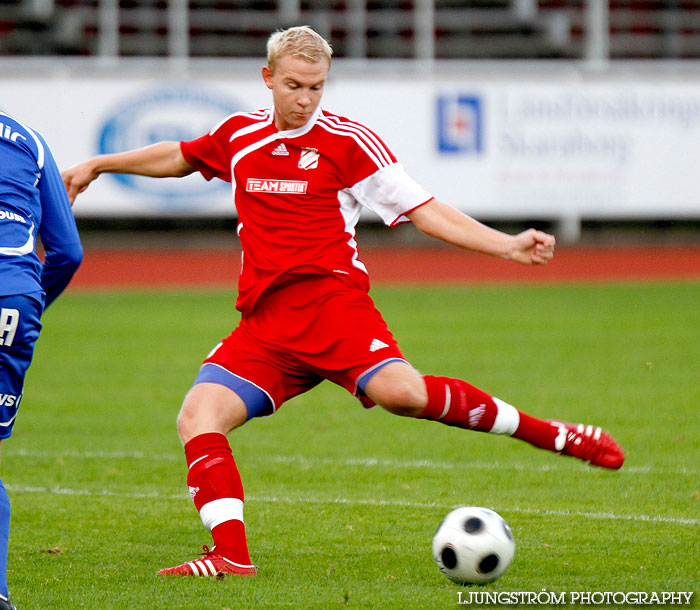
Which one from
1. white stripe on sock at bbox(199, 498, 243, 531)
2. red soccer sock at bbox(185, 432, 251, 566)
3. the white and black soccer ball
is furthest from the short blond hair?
Answer: the white and black soccer ball

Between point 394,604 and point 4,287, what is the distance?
1707 millimetres

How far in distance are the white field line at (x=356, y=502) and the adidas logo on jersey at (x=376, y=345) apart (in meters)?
1.37

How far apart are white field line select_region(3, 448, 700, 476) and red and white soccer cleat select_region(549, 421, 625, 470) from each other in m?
1.68

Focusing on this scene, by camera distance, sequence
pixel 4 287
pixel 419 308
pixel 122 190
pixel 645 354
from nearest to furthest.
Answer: pixel 4 287 < pixel 645 354 < pixel 419 308 < pixel 122 190

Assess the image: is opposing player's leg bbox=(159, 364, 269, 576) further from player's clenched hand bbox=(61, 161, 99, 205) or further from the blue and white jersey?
player's clenched hand bbox=(61, 161, 99, 205)

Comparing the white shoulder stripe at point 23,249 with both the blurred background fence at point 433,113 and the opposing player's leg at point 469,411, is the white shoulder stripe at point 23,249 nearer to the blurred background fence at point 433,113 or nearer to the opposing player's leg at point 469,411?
the opposing player's leg at point 469,411

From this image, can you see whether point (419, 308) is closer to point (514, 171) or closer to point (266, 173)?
point (514, 171)

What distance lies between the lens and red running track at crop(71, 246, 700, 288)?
18312 millimetres

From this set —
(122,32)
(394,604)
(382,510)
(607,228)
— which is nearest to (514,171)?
(607,228)

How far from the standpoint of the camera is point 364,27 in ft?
74.7

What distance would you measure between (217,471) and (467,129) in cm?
1505

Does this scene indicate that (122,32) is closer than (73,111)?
No

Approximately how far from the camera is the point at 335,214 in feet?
15.1

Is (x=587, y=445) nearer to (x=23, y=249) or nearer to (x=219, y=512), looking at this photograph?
(x=219, y=512)
